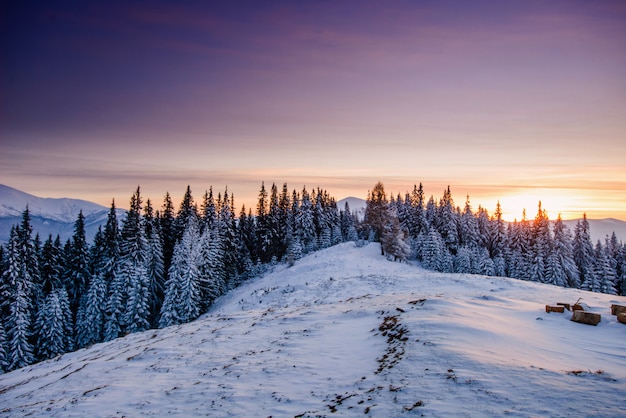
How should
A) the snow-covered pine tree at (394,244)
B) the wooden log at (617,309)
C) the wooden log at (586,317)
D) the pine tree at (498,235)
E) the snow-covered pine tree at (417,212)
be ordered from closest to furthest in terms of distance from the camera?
the wooden log at (586,317) → the wooden log at (617,309) → the snow-covered pine tree at (394,244) → the pine tree at (498,235) → the snow-covered pine tree at (417,212)

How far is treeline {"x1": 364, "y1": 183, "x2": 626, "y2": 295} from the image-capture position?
5425 cm

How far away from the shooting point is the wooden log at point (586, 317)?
13125 millimetres

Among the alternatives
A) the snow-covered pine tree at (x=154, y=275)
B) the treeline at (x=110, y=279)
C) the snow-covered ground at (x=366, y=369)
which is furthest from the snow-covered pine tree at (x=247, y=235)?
the snow-covered ground at (x=366, y=369)

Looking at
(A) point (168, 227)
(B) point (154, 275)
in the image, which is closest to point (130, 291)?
(B) point (154, 275)

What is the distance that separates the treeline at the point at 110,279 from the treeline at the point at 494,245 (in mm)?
20260

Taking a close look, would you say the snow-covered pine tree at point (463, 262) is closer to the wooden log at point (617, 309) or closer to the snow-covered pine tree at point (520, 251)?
the snow-covered pine tree at point (520, 251)

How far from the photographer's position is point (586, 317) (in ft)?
43.7

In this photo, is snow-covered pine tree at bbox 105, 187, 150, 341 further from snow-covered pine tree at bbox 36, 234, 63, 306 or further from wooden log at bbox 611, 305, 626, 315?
wooden log at bbox 611, 305, 626, 315

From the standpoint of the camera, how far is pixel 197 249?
43094mm

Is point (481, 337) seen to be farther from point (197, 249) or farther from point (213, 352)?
point (197, 249)

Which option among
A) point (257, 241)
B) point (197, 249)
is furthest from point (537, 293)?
point (257, 241)

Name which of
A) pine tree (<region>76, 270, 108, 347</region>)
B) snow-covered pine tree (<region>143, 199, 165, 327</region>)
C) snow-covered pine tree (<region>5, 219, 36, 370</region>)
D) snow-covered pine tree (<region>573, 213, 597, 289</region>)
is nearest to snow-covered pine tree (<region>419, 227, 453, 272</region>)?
snow-covered pine tree (<region>573, 213, 597, 289</region>)

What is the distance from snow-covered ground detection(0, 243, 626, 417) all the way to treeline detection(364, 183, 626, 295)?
1483 inches

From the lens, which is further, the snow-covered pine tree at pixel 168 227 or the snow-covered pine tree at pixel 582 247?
the snow-covered pine tree at pixel 582 247
